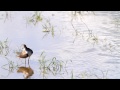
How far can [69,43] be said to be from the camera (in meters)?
5.32

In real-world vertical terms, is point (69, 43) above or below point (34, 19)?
below

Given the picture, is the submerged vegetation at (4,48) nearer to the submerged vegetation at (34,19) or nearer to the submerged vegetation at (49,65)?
the submerged vegetation at (49,65)

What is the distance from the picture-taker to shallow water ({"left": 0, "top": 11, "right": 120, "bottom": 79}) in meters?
4.25

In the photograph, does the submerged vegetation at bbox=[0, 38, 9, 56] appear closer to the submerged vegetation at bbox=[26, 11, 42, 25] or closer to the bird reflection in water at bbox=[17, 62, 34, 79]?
the bird reflection in water at bbox=[17, 62, 34, 79]

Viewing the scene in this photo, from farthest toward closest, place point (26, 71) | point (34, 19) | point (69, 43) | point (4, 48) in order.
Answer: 1. point (34, 19)
2. point (69, 43)
3. point (4, 48)
4. point (26, 71)

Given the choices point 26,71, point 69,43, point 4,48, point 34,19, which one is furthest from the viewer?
point 34,19

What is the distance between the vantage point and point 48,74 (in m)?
4.17

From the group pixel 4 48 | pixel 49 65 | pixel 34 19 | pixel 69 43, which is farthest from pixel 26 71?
pixel 34 19

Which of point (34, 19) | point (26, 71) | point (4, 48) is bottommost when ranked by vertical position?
point (26, 71)

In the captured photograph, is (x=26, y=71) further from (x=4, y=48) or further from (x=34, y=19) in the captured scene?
(x=34, y=19)

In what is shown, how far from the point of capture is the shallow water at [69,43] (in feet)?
13.9

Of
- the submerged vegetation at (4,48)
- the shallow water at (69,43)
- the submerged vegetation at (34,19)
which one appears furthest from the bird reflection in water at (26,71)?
the submerged vegetation at (34,19)
